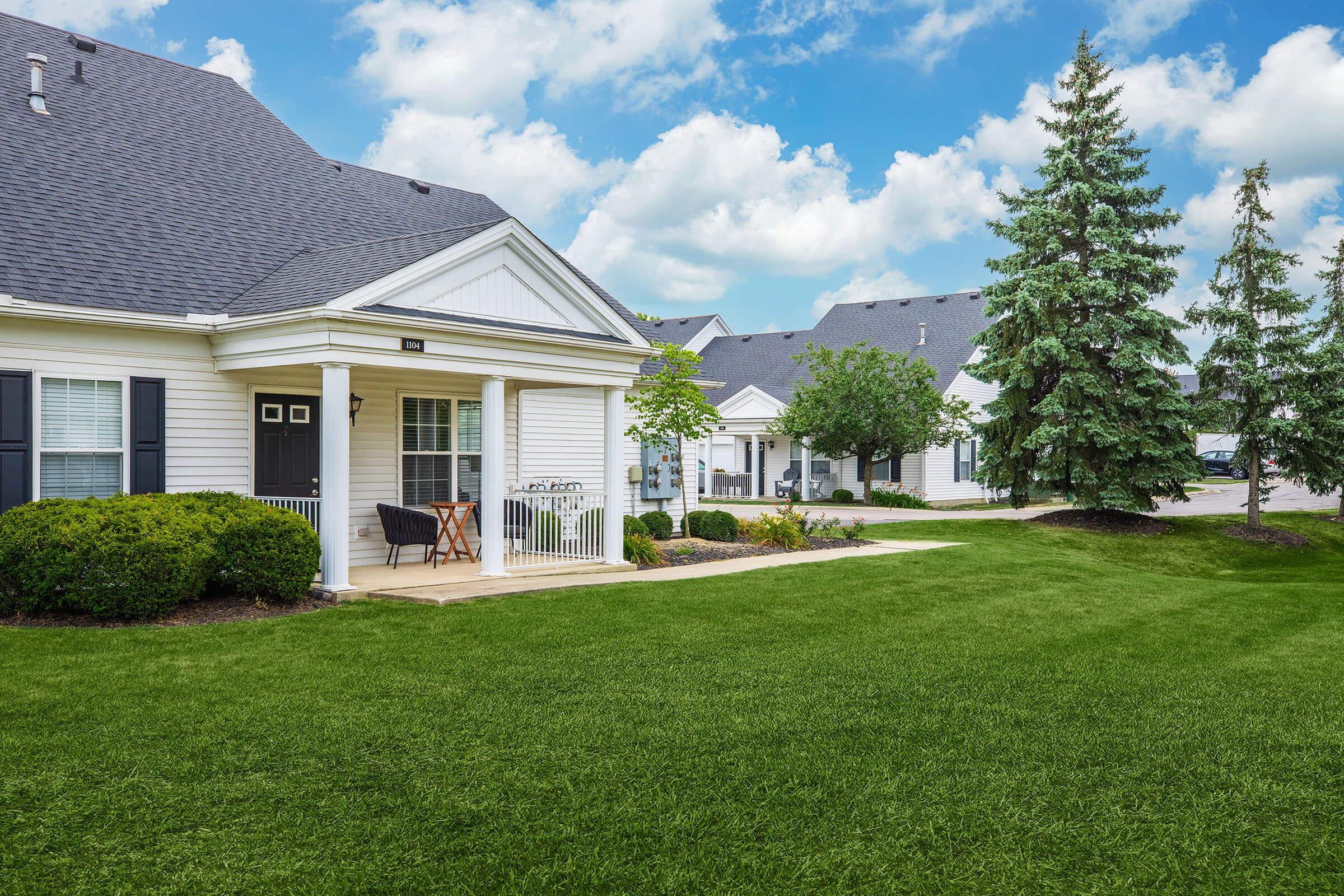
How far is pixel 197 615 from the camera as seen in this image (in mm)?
8984

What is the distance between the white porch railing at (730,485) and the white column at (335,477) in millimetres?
21649

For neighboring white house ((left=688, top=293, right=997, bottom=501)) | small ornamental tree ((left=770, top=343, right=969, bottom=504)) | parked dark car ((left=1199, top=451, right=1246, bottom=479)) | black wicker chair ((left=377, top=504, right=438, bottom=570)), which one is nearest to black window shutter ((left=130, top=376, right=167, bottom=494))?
black wicker chair ((left=377, top=504, right=438, bottom=570))

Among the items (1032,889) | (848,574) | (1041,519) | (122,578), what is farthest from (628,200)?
(1032,889)

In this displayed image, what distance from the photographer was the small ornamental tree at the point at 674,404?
1571 cm

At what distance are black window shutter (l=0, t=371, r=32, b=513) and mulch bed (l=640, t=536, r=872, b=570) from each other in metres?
7.12

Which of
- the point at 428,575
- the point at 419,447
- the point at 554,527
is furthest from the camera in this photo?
the point at 419,447

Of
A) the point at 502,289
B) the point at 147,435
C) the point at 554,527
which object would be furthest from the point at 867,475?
the point at 147,435

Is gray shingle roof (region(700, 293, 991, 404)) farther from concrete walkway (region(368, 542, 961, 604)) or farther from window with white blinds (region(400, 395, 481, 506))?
window with white blinds (region(400, 395, 481, 506))

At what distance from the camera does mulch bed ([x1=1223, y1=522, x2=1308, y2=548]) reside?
822 inches

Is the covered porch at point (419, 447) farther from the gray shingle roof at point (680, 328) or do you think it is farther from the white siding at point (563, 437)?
the gray shingle roof at point (680, 328)

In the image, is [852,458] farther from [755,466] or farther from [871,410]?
[755,466]

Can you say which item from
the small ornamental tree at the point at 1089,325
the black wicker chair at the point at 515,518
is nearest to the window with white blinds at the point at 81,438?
the black wicker chair at the point at 515,518

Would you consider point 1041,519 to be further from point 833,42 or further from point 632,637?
point 632,637

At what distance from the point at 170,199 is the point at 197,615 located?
630cm
